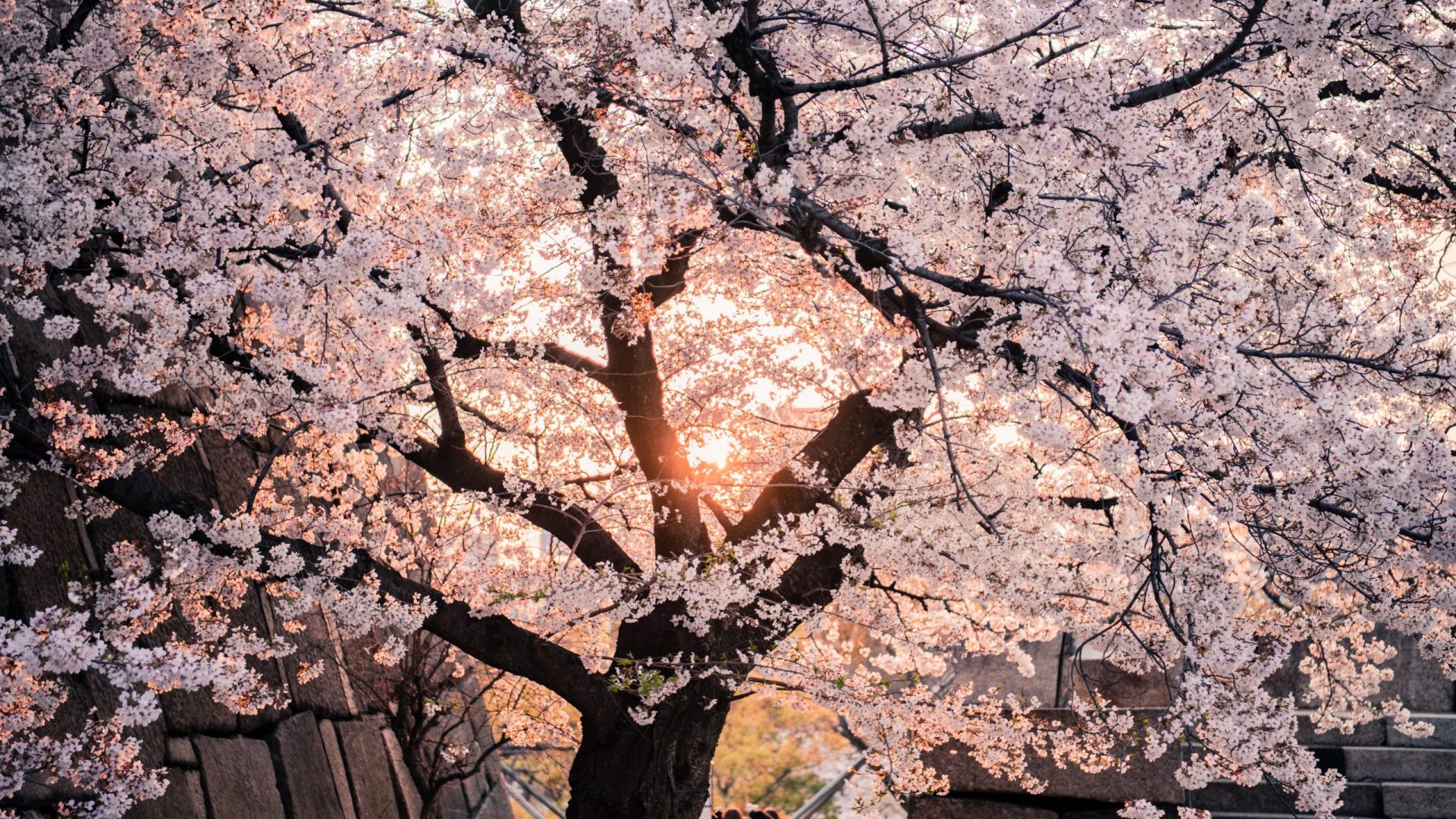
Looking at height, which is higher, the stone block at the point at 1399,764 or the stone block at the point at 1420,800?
the stone block at the point at 1399,764

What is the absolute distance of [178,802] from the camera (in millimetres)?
6523

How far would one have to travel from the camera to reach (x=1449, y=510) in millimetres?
→ 5574

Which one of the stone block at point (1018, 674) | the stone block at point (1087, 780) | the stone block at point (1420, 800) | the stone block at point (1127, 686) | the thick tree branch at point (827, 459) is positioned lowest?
the stone block at point (1420, 800)

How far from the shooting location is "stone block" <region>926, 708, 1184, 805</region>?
962 centimetres

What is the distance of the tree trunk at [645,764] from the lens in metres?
7.39

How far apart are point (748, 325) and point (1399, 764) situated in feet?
19.5

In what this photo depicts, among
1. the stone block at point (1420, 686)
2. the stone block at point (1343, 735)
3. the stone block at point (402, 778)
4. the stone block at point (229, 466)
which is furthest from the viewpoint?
the stone block at point (1420, 686)

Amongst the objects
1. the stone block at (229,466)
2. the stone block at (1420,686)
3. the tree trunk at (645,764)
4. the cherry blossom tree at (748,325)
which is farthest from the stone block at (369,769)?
the stone block at (1420,686)

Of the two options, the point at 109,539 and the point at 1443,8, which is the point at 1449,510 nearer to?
the point at 1443,8

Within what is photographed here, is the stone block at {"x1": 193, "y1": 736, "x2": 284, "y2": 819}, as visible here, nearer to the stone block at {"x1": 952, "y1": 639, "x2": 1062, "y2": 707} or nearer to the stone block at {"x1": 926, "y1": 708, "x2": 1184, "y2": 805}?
the stone block at {"x1": 926, "y1": 708, "x2": 1184, "y2": 805}

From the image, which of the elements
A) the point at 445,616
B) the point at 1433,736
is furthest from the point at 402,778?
the point at 1433,736

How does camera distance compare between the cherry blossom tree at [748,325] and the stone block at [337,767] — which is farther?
the stone block at [337,767]

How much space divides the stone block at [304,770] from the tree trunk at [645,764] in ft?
5.84

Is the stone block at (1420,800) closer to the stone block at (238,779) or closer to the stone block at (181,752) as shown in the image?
the stone block at (238,779)
